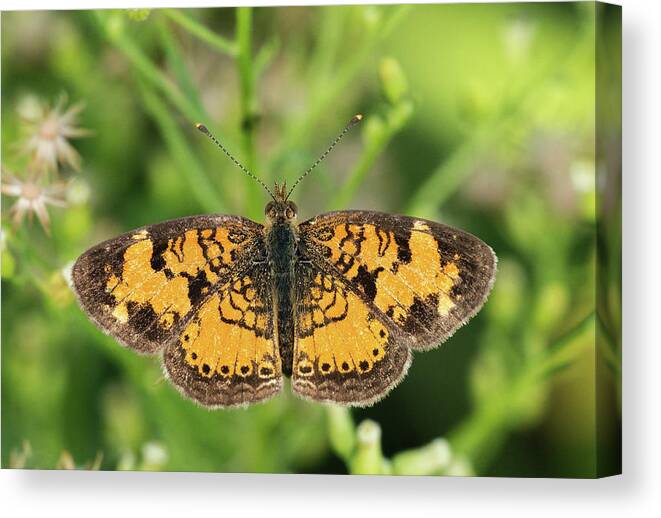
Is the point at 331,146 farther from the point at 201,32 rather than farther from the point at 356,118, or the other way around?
the point at 201,32

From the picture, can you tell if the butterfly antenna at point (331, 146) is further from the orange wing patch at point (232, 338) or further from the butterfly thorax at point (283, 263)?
the orange wing patch at point (232, 338)

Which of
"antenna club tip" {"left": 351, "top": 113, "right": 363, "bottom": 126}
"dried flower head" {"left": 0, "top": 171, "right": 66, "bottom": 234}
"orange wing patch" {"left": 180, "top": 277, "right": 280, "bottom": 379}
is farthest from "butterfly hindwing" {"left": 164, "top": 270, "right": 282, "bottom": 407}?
"dried flower head" {"left": 0, "top": 171, "right": 66, "bottom": 234}

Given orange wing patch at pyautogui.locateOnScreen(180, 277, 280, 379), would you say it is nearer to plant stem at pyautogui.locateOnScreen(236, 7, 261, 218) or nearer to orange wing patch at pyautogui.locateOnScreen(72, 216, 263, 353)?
orange wing patch at pyautogui.locateOnScreen(72, 216, 263, 353)

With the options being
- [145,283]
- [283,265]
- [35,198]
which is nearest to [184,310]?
[145,283]

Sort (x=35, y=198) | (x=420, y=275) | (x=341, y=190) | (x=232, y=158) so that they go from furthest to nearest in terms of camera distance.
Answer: (x=35, y=198)
(x=341, y=190)
(x=232, y=158)
(x=420, y=275)

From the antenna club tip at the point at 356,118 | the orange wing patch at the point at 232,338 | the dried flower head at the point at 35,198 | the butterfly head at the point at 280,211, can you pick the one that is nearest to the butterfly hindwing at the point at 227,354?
the orange wing patch at the point at 232,338

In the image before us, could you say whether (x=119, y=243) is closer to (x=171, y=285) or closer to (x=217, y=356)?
A: (x=171, y=285)
